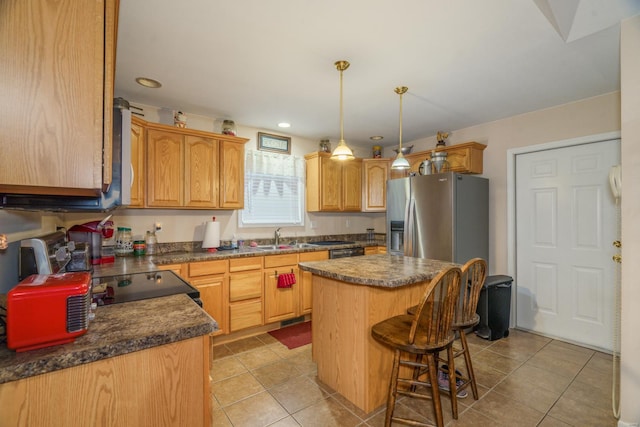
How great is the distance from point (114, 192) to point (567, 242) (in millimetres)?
3977

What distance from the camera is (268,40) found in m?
1.98

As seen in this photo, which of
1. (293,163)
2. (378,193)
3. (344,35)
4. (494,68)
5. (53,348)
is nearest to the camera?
Answer: (53,348)

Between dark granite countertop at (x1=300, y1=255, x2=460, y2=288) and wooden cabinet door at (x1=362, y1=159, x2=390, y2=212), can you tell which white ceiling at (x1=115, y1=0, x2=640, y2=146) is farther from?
dark granite countertop at (x1=300, y1=255, x2=460, y2=288)

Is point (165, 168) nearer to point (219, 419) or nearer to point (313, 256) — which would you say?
point (313, 256)

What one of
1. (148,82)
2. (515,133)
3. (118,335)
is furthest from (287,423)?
(515,133)

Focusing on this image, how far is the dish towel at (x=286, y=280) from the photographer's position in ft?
11.1

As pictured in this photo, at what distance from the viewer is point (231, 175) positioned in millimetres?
3414

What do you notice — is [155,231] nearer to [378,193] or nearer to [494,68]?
[378,193]

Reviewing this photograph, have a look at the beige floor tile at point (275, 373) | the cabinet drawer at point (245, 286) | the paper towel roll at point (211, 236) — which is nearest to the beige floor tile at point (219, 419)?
the beige floor tile at point (275, 373)

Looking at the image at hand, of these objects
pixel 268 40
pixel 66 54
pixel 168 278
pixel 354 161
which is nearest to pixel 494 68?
pixel 268 40

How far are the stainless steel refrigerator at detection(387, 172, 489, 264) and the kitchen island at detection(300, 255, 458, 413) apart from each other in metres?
1.15

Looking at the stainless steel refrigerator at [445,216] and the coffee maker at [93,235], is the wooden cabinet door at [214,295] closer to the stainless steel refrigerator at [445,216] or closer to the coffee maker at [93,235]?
the coffee maker at [93,235]

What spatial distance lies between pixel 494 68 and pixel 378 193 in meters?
2.40

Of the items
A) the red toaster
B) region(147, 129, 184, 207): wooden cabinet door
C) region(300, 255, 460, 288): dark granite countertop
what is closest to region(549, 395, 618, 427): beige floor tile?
region(300, 255, 460, 288): dark granite countertop
